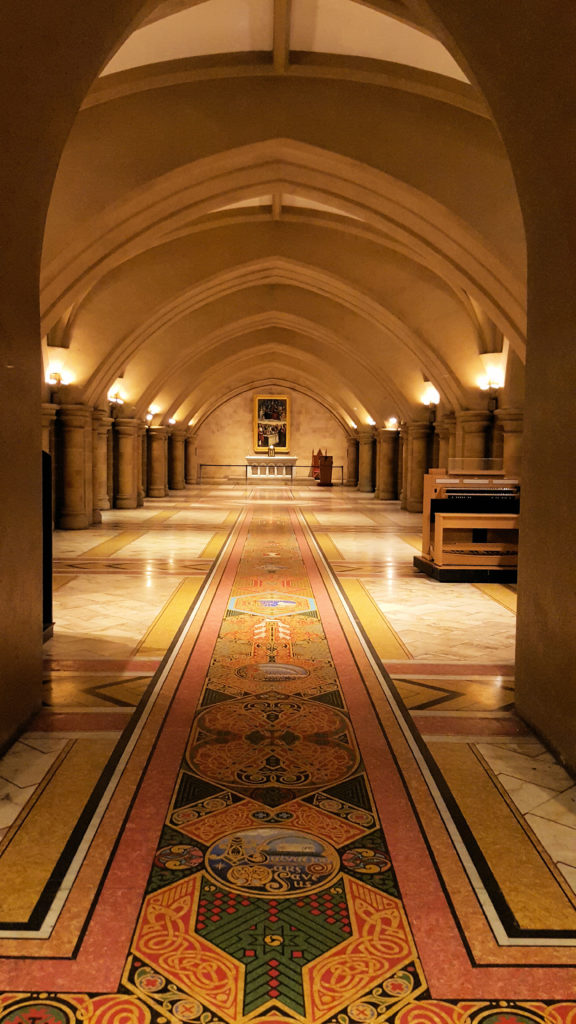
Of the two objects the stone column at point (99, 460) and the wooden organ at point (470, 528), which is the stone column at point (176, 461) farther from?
the wooden organ at point (470, 528)

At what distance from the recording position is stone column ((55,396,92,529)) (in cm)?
1428

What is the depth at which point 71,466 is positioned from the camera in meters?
14.4

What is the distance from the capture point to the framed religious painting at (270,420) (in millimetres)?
38344

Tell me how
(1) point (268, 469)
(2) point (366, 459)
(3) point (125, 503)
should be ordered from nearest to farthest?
1. (3) point (125, 503)
2. (2) point (366, 459)
3. (1) point (268, 469)

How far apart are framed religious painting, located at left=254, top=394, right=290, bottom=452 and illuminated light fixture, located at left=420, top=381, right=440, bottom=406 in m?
19.4

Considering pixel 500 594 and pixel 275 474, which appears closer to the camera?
pixel 500 594

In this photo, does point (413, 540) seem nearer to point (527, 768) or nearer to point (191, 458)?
point (527, 768)

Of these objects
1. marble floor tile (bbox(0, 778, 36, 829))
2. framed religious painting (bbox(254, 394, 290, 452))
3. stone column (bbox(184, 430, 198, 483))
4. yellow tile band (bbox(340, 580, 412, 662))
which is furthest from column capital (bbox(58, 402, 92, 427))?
framed religious painting (bbox(254, 394, 290, 452))

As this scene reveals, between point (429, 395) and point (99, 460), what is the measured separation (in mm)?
8103

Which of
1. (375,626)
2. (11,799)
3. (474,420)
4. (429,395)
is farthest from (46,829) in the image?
(429,395)

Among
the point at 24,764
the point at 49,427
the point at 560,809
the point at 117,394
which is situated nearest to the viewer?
the point at 560,809

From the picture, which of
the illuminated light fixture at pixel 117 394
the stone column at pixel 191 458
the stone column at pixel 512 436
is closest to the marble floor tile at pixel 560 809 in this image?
the stone column at pixel 512 436

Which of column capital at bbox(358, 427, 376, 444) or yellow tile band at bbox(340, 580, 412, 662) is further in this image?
column capital at bbox(358, 427, 376, 444)

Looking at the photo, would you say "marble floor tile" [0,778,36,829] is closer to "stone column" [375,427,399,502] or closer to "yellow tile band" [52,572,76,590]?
"yellow tile band" [52,572,76,590]
